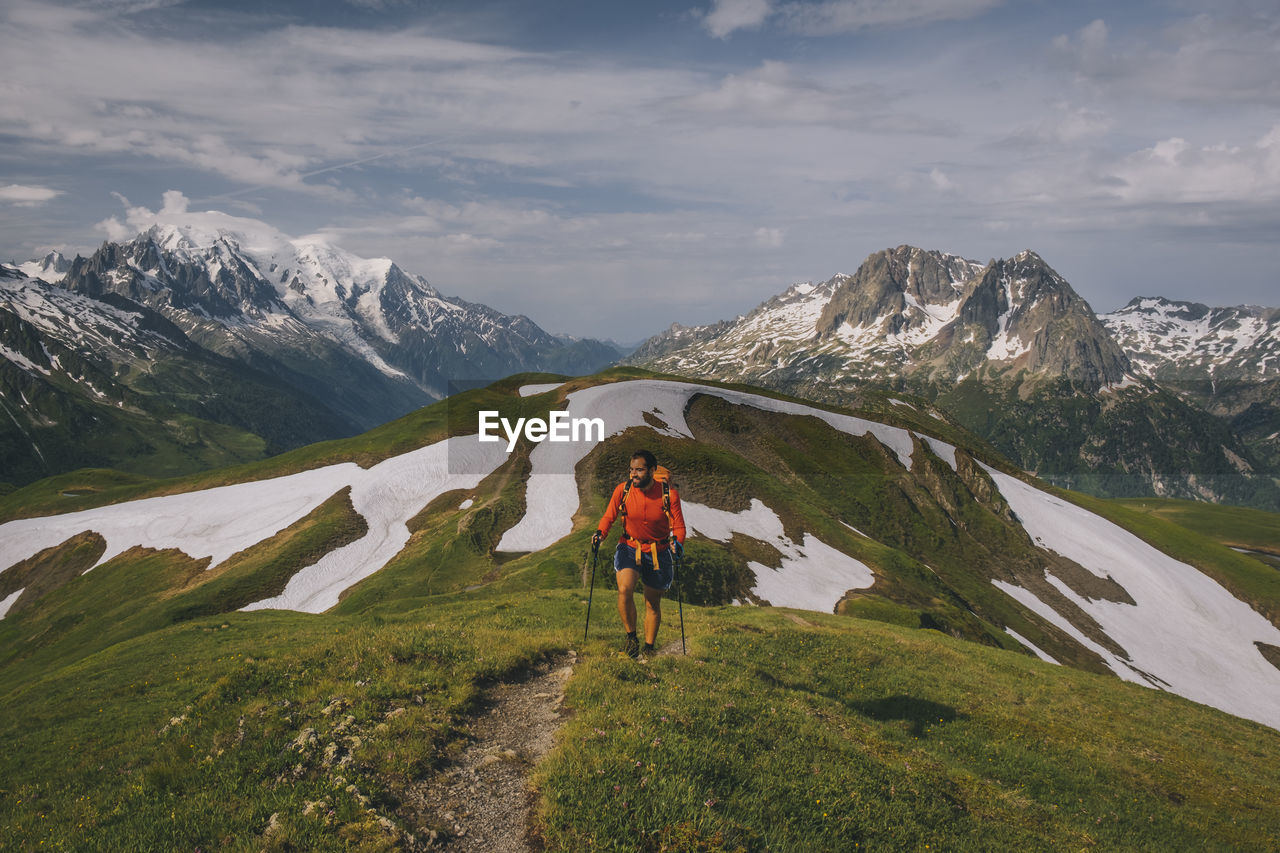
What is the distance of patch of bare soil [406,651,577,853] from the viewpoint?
9484 millimetres

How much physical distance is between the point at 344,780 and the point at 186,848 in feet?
7.18

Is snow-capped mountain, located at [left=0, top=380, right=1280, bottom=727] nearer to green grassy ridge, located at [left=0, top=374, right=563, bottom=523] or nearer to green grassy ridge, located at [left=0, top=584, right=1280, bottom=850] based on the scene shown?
green grassy ridge, located at [left=0, top=374, right=563, bottom=523]

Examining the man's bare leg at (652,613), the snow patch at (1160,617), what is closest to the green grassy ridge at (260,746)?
the man's bare leg at (652,613)

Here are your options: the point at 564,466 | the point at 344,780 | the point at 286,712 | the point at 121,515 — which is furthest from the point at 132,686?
the point at 121,515

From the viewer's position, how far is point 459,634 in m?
19.8

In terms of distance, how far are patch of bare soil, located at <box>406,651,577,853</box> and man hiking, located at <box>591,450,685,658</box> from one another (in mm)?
3404

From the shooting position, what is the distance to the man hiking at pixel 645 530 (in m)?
17.1

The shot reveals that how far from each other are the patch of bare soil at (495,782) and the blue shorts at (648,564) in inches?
144

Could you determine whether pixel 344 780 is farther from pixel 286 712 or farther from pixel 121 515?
pixel 121 515

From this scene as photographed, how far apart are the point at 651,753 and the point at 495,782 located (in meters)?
2.87

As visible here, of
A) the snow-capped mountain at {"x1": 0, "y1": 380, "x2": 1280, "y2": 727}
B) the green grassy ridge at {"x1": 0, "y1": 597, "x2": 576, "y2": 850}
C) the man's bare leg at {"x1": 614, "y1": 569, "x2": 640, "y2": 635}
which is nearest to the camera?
the green grassy ridge at {"x1": 0, "y1": 597, "x2": 576, "y2": 850}

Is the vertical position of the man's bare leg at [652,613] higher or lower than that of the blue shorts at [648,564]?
lower

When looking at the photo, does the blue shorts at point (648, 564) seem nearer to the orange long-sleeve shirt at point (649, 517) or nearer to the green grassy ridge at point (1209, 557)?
the orange long-sleeve shirt at point (649, 517)

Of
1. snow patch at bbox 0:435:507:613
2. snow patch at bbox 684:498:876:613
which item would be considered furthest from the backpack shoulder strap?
snow patch at bbox 0:435:507:613
